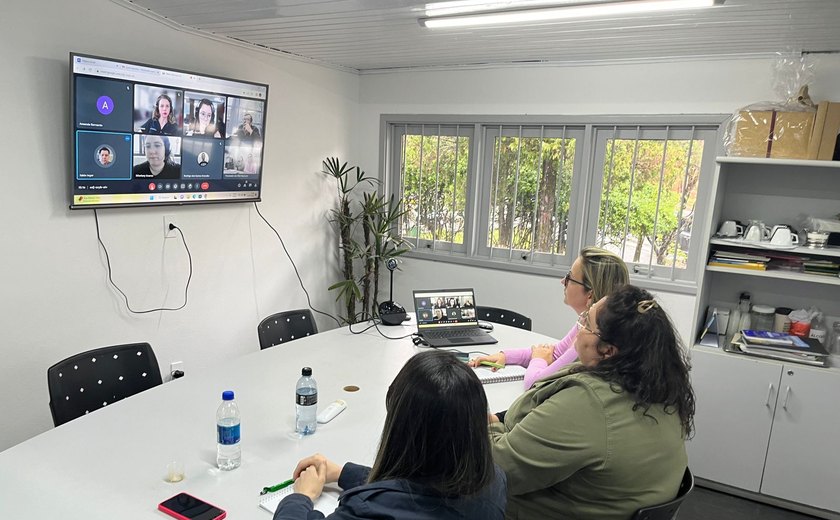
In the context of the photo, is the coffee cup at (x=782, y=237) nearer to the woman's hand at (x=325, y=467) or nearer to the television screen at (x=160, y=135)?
the woman's hand at (x=325, y=467)

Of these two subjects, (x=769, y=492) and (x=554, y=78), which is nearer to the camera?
(x=769, y=492)

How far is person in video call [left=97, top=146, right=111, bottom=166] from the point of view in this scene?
9.40 ft

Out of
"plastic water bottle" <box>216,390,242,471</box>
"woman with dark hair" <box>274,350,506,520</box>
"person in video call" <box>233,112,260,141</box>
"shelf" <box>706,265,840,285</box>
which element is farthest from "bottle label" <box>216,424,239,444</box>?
"shelf" <box>706,265,840,285</box>

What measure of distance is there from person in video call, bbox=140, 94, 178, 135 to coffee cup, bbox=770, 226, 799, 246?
350cm

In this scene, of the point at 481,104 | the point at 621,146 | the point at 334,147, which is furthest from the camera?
the point at 334,147

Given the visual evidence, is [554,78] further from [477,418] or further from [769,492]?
[477,418]

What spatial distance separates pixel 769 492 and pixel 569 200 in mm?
2234

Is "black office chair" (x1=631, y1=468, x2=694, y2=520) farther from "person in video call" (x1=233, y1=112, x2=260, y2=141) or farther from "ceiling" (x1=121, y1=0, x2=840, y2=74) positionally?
"person in video call" (x1=233, y1=112, x2=260, y2=141)

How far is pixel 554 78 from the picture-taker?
4.06 meters

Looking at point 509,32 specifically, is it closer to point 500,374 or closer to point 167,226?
point 500,374

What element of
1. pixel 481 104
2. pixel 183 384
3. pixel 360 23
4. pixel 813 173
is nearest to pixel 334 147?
pixel 481 104

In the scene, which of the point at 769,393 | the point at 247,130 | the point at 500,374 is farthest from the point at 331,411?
the point at 769,393

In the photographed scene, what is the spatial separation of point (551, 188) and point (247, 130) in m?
2.27

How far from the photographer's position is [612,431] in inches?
56.8
